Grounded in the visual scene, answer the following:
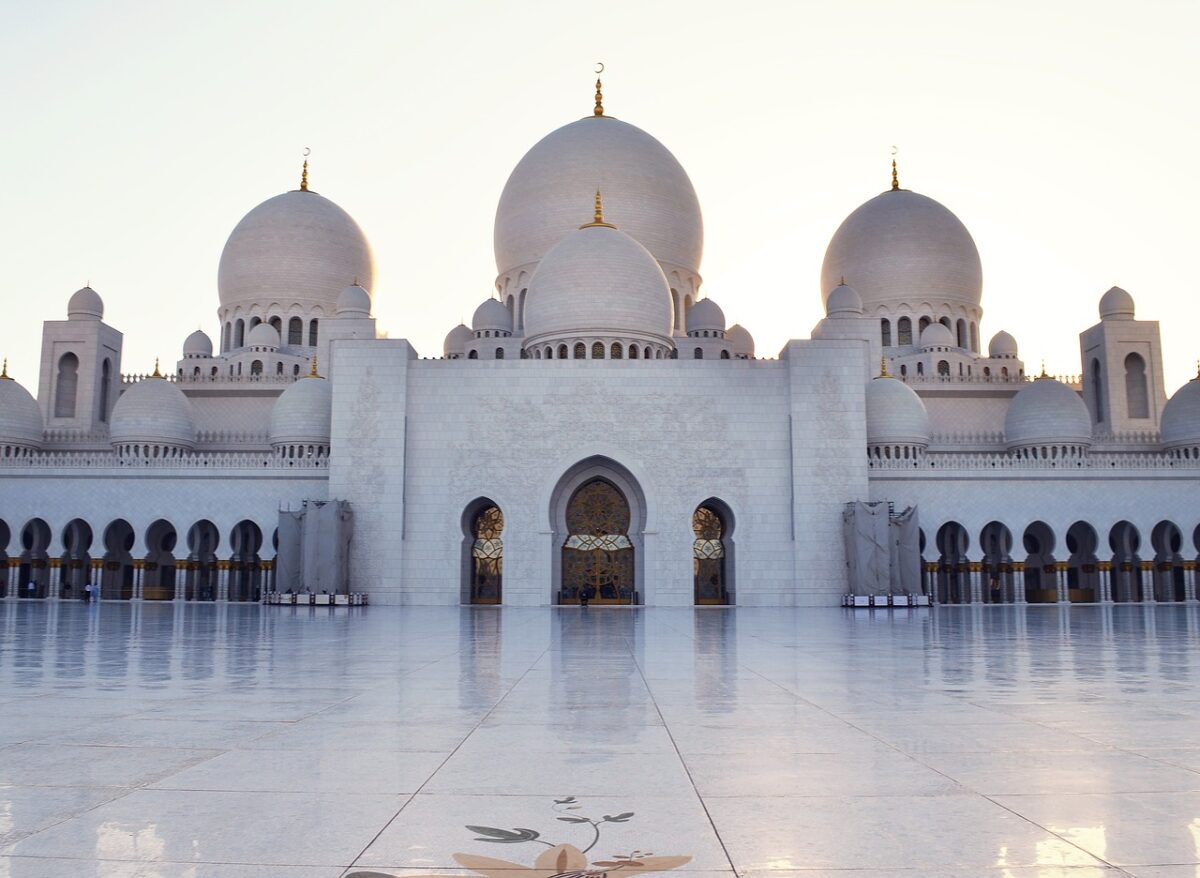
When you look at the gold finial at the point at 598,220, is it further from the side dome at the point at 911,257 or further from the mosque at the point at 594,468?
the side dome at the point at 911,257

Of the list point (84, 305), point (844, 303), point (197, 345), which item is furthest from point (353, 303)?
point (844, 303)

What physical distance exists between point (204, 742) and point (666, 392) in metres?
20.4

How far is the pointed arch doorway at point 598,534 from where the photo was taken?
2361cm

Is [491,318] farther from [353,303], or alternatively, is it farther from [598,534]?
[598,534]

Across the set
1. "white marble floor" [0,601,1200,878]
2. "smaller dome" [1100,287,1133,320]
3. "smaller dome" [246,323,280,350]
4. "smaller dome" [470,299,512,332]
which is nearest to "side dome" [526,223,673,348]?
"smaller dome" [470,299,512,332]

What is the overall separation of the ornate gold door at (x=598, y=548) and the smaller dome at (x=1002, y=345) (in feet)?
49.8

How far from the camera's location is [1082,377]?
32.2 meters

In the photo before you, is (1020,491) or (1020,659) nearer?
(1020,659)

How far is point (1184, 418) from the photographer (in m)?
27.2

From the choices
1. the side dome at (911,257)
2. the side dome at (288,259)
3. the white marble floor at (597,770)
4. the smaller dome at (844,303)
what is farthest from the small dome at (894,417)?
the white marble floor at (597,770)

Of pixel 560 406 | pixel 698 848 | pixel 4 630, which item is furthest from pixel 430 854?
pixel 560 406

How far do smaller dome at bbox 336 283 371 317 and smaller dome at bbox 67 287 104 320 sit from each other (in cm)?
691

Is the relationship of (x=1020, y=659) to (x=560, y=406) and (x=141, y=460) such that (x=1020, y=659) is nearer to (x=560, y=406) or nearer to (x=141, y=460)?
(x=560, y=406)

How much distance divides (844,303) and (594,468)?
10.8 meters
